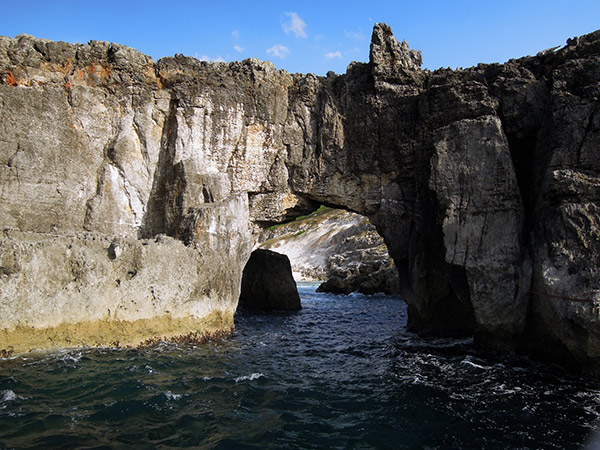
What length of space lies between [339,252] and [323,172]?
4441 centimetres

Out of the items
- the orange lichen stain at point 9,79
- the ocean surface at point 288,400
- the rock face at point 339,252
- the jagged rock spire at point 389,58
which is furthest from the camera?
the rock face at point 339,252

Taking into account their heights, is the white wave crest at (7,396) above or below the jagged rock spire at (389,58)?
below

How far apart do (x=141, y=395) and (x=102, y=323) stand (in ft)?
12.0

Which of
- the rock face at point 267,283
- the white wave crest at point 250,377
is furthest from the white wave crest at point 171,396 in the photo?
→ the rock face at point 267,283

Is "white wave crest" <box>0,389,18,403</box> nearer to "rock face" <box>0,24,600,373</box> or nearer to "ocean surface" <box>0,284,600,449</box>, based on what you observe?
"ocean surface" <box>0,284,600,449</box>

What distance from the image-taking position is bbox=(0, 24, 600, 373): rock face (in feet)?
34.8

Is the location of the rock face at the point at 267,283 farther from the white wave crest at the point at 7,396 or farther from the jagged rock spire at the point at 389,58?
the white wave crest at the point at 7,396

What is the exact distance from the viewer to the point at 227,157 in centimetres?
1567

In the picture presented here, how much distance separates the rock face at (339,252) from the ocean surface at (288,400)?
58.5ft

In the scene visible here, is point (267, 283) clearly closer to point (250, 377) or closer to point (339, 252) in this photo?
point (250, 377)

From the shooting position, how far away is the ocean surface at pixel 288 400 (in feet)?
22.3

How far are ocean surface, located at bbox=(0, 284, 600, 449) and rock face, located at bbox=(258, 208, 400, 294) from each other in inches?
702

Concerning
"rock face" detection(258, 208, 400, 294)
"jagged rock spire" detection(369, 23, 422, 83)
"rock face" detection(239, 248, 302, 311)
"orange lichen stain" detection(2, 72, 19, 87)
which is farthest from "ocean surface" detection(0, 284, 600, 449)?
"rock face" detection(258, 208, 400, 294)

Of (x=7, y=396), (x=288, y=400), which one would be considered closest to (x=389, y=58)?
(x=288, y=400)
